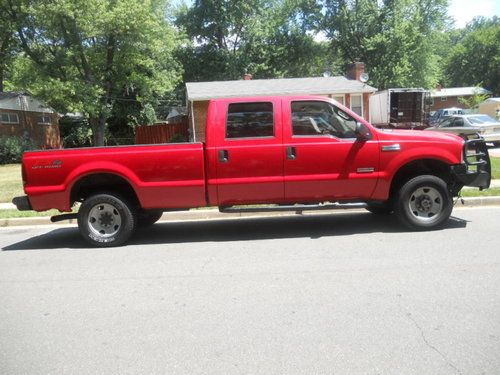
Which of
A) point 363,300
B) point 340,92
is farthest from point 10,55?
point 363,300

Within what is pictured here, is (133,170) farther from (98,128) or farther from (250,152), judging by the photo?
(98,128)

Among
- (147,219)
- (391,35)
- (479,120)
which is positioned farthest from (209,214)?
(391,35)

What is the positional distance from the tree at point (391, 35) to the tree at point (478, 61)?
34694 millimetres

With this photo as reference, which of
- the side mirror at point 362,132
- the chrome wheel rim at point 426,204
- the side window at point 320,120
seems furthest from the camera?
the chrome wheel rim at point 426,204

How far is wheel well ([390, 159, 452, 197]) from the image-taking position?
716cm

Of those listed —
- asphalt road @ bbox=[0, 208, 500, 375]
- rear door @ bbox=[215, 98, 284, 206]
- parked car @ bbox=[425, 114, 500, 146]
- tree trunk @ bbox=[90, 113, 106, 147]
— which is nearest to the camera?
asphalt road @ bbox=[0, 208, 500, 375]

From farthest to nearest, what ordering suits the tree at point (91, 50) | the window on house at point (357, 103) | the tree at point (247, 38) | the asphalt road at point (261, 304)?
the tree at point (247, 38)
the window on house at point (357, 103)
the tree at point (91, 50)
the asphalt road at point (261, 304)

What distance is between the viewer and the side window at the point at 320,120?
6926mm

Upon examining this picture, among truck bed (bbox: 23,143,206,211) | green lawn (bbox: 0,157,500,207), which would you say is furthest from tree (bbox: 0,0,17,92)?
truck bed (bbox: 23,143,206,211)

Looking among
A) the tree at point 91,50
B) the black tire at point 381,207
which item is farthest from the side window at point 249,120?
the tree at point 91,50

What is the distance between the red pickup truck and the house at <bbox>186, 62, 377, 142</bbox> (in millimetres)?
18081

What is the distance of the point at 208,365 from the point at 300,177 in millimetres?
3944

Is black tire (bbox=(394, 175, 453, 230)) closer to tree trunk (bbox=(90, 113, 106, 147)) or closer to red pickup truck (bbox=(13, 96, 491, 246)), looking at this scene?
red pickup truck (bbox=(13, 96, 491, 246))

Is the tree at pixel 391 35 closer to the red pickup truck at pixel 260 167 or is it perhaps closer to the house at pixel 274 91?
the house at pixel 274 91
